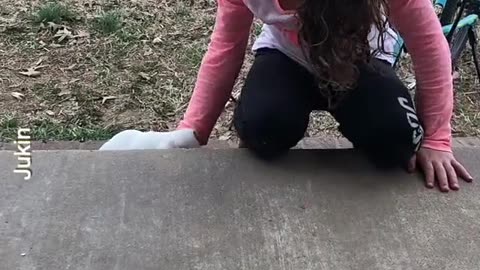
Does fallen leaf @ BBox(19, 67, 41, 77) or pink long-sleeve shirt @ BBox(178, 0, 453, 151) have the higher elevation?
pink long-sleeve shirt @ BBox(178, 0, 453, 151)

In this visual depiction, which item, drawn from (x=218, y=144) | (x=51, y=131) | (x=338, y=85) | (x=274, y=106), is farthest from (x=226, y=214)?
(x=51, y=131)

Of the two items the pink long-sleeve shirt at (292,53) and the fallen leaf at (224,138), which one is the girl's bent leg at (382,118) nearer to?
the pink long-sleeve shirt at (292,53)

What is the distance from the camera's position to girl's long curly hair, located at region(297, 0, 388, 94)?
1.62 metres

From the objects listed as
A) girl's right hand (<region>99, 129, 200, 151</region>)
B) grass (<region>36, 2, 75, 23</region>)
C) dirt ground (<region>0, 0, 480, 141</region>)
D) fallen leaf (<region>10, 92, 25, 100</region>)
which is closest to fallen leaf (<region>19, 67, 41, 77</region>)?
dirt ground (<region>0, 0, 480, 141</region>)

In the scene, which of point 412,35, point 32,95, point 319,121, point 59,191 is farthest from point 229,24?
point 32,95

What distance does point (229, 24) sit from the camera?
1.92 meters

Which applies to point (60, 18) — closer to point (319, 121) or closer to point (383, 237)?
point (319, 121)

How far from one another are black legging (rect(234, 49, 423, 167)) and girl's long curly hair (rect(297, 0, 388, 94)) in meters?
0.14

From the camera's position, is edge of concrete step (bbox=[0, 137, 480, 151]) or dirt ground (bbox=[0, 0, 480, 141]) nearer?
edge of concrete step (bbox=[0, 137, 480, 151])

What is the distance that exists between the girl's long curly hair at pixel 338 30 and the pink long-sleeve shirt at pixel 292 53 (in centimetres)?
9

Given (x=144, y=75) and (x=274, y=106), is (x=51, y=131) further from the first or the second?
(x=274, y=106)

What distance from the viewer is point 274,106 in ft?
6.09

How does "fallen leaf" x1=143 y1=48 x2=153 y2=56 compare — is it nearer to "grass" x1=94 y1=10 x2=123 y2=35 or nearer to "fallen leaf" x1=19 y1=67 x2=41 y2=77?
"grass" x1=94 y1=10 x2=123 y2=35

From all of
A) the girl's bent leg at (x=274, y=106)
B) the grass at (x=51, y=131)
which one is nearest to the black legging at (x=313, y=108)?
the girl's bent leg at (x=274, y=106)
